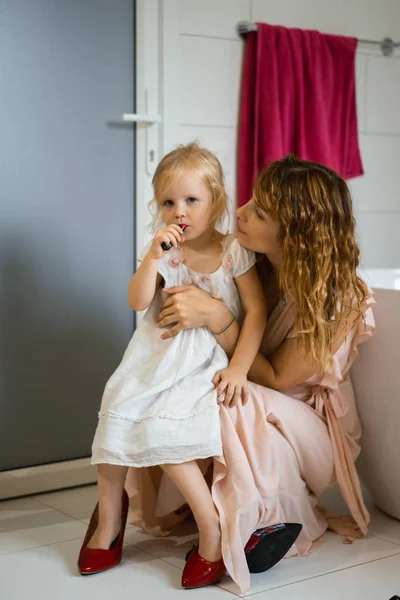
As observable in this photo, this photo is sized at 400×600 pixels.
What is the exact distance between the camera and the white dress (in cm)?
177

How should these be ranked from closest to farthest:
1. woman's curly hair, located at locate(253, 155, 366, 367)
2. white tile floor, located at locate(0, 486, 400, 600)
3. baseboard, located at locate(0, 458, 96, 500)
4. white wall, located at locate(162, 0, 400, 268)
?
white tile floor, located at locate(0, 486, 400, 600)
woman's curly hair, located at locate(253, 155, 366, 367)
baseboard, located at locate(0, 458, 96, 500)
white wall, located at locate(162, 0, 400, 268)

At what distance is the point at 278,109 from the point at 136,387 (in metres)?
1.24

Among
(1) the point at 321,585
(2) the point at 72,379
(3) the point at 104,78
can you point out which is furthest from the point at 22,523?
(3) the point at 104,78

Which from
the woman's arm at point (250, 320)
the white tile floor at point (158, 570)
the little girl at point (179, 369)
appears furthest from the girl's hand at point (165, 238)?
the white tile floor at point (158, 570)

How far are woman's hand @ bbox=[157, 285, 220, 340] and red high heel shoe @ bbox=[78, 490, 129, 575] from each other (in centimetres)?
40

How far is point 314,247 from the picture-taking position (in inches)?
72.2

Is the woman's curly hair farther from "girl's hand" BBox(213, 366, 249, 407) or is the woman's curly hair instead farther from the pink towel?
the pink towel

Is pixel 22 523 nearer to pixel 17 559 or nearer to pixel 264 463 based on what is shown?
pixel 17 559

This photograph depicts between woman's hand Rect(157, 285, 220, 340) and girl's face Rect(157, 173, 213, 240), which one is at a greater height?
girl's face Rect(157, 173, 213, 240)

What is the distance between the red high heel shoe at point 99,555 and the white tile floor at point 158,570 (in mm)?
19

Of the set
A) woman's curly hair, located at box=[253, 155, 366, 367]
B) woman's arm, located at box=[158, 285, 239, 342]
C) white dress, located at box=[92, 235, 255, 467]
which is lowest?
white dress, located at box=[92, 235, 255, 467]

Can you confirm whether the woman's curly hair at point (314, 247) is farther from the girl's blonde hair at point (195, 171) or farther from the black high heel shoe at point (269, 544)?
the black high heel shoe at point (269, 544)

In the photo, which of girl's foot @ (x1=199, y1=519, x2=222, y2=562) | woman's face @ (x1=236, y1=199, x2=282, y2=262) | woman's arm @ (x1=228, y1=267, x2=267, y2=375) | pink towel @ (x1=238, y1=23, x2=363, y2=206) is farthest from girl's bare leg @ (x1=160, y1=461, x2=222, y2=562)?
pink towel @ (x1=238, y1=23, x2=363, y2=206)

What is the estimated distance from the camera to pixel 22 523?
220cm
